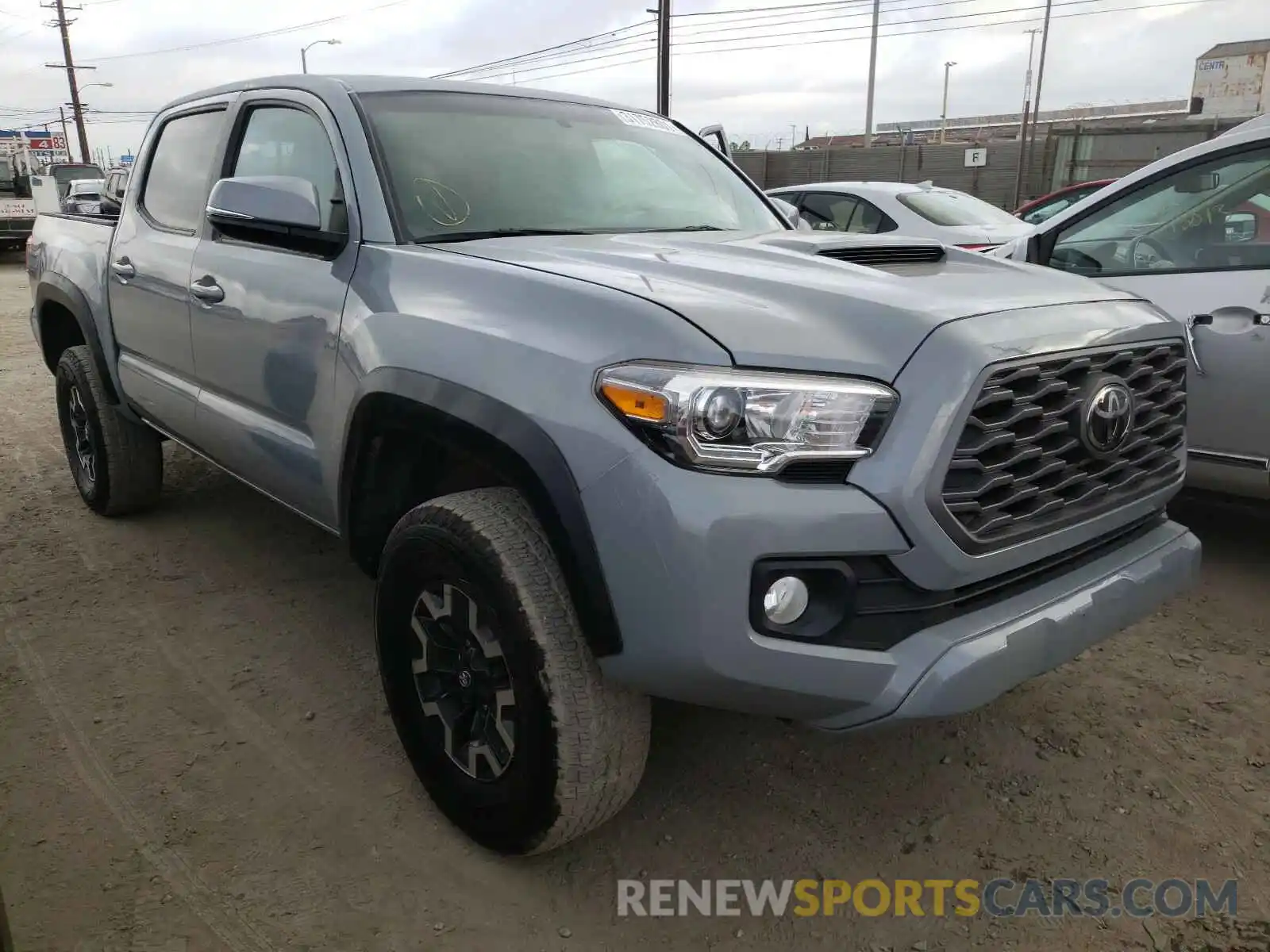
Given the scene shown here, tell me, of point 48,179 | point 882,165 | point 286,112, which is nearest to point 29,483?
point 286,112

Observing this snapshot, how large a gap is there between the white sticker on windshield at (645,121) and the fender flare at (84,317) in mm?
2416

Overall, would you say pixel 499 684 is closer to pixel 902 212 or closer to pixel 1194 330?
pixel 1194 330

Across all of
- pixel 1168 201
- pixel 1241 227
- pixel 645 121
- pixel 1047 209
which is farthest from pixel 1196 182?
pixel 1047 209

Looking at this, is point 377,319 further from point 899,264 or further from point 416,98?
point 899,264

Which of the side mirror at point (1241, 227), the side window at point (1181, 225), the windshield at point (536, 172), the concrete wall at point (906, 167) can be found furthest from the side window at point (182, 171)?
the concrete wall at point (906, 167)

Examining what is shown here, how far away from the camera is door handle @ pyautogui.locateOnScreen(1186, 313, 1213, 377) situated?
3.60 meters

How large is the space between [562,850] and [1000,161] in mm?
24718

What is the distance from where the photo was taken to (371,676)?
314 centimetres

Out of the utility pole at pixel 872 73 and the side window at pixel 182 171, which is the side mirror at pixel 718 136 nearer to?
the side window at pixel 182 171

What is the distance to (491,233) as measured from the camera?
2.68m

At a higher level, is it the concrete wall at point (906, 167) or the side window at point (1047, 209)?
the concrete wall at point (906, 167)

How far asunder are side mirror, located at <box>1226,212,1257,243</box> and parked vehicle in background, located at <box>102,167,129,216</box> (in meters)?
4.89

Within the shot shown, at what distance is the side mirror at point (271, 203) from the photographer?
101 inches

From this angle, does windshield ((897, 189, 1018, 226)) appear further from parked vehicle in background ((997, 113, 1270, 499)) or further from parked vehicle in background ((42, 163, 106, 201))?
parked vehicle in background ((42, 163, 106, 201))
